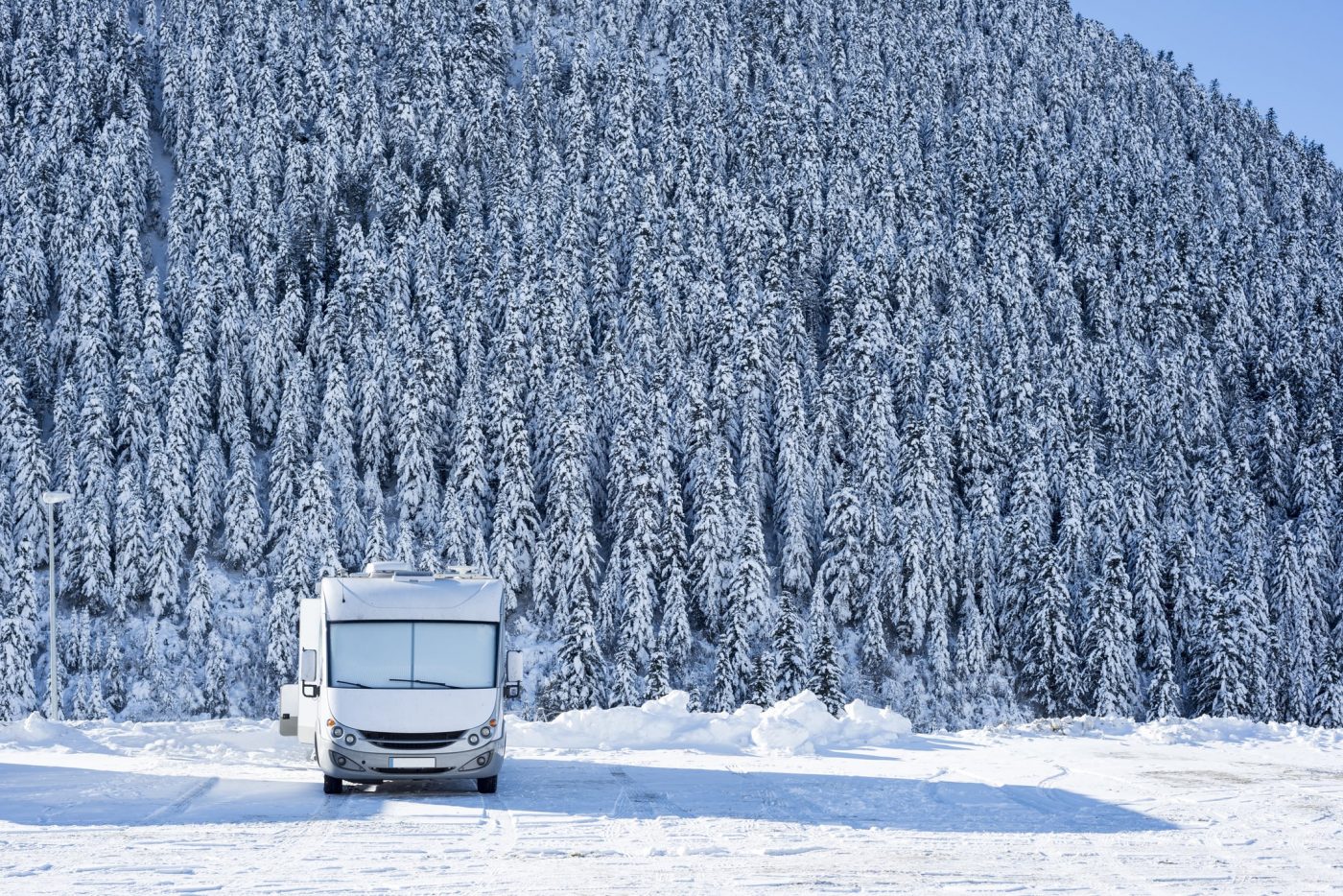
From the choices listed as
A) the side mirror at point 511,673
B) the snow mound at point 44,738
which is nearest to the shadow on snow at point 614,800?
the side mirror at point 511,673

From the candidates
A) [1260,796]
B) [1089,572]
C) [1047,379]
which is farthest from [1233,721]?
[1047,379]

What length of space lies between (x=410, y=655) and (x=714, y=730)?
7.44m

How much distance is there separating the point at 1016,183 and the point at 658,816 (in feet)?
360

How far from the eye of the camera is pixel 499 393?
8050cm

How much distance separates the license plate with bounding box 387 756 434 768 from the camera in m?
16.0

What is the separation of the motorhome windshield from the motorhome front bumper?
86cm

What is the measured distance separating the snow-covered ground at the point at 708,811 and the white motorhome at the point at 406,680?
0.59 metres

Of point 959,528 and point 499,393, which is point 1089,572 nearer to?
point 959,528

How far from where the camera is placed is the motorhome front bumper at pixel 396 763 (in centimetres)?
1597

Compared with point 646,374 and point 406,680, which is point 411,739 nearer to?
point 406,680

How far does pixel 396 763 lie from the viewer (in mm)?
15977

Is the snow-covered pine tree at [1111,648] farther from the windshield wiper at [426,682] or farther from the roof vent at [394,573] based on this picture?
the windshield wiper at [426,682]

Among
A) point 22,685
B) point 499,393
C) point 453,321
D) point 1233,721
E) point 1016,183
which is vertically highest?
point 1016,183

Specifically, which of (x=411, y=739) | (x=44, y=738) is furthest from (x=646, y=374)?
(x=411, y=739)
